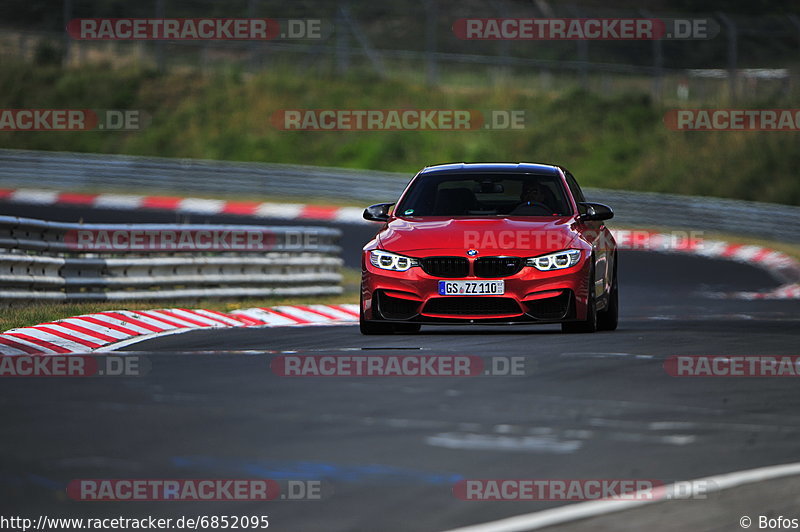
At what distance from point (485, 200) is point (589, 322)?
5.26 ft

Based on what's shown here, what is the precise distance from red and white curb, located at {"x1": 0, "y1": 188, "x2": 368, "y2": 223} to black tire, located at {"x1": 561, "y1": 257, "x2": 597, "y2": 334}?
22237mm

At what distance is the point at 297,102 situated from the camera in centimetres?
5019

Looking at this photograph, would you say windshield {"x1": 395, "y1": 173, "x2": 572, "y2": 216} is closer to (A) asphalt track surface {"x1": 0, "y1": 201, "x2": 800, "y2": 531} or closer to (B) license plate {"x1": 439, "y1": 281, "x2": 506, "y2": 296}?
(B) license plate {"x1": 439, "y1": 281, "x2": 506, "y2": 296}

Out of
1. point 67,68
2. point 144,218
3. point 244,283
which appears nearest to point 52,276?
point 244,283

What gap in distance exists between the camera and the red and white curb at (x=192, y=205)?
3622cm

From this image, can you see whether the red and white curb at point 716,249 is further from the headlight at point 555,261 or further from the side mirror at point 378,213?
the headlight at point 555,261

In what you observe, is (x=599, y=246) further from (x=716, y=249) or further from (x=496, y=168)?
(x=716, y=249)

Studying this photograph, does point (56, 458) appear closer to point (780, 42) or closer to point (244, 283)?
point (244, 283)

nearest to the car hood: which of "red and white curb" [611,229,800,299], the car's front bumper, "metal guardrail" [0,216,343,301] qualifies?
the car's front bumper

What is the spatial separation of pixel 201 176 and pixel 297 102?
11.0 metres

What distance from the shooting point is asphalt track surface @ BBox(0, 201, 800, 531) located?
634cm

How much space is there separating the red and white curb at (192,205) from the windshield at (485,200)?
70.0ft

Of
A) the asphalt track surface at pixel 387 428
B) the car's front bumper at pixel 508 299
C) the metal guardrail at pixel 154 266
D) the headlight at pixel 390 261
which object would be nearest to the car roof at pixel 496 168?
the headlight at pixel 390 261

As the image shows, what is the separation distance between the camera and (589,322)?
1330 cm
